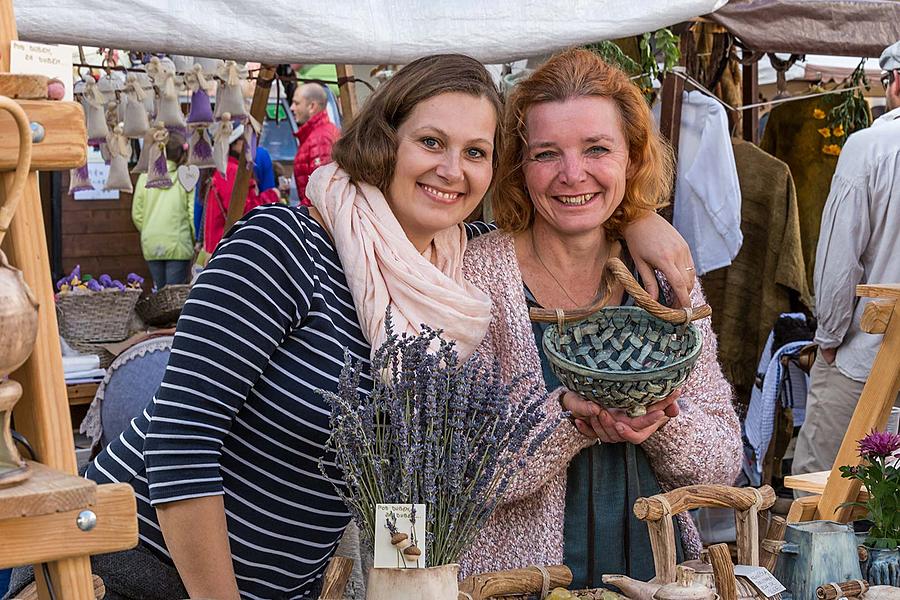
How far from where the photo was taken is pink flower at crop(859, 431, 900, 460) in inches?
66.2

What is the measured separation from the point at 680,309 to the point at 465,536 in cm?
67

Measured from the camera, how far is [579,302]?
1.90m

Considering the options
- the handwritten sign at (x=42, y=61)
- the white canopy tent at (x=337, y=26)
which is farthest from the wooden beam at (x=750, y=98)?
the handwritten sign at (x=42, y=61)

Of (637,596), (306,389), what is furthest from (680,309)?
(306,389)

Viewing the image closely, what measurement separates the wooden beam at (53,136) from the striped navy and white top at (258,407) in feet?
1.67

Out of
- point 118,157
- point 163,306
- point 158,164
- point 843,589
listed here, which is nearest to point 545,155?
point 843,589

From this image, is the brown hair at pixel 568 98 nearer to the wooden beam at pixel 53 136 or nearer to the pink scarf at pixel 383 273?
the pink scarf at pixel 383 273

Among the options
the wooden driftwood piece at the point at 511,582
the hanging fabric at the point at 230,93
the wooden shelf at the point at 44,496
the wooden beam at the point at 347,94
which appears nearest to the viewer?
the wooden shelf at the point at 44,496

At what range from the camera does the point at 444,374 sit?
1.21 metres

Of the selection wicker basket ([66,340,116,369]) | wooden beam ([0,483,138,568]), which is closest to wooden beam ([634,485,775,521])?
wooden beam ([0,483,138,568])

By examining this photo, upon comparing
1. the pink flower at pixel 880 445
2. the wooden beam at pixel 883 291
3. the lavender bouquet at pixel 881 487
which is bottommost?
the lavender bouquet at pixel 881 487

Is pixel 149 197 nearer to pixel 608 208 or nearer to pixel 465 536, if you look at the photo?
pixel 608 208

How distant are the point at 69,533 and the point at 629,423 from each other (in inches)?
37.9

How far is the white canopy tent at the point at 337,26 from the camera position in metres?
2.09
